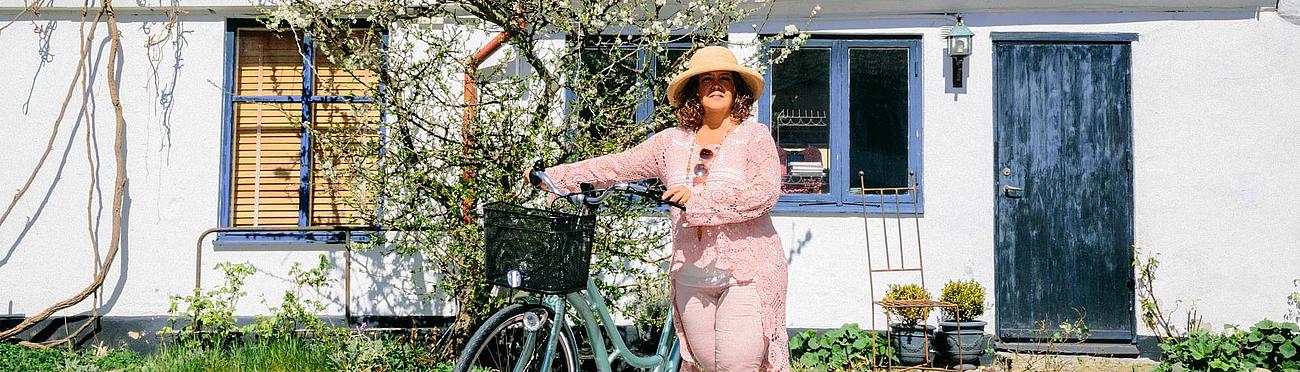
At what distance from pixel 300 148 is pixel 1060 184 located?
500 centimetres

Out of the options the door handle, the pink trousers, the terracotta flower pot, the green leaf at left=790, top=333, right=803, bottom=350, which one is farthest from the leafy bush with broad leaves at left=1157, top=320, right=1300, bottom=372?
the pink trousers

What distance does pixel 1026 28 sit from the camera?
6.80 meters

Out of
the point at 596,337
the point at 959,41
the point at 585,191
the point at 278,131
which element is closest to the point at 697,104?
the point at 585,191

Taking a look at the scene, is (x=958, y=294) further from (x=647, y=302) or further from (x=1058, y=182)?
(x=647, y=302)

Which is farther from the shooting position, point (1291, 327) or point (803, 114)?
point (803, 114)

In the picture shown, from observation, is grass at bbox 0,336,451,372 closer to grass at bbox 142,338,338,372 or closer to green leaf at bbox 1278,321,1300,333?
grass at bbox 142,338,338,372

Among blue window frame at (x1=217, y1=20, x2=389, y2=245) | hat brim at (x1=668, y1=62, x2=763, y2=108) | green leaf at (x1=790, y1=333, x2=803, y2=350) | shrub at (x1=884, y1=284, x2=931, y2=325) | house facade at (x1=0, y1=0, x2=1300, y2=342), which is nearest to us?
hat brim at (x1=668, y1=62, x2=763, y2=108)

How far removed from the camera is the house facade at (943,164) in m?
6.70

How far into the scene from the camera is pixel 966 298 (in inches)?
253

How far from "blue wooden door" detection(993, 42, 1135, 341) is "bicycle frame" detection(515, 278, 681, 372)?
2.96 meters

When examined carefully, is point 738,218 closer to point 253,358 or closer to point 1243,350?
point 253,358

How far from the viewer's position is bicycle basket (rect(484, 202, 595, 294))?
3.81 meters

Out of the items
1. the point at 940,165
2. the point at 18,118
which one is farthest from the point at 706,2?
the point at 18,118

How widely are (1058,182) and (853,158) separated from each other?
133 cm
